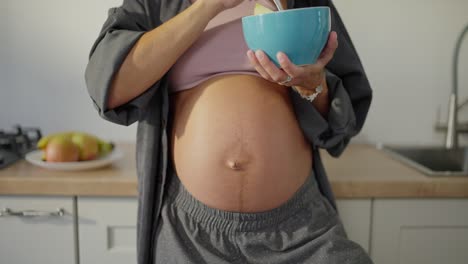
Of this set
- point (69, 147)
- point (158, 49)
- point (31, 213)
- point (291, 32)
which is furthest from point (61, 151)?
point (291, 32)

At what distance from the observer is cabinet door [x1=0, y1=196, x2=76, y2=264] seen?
0.96 m

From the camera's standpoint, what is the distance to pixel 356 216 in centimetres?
97

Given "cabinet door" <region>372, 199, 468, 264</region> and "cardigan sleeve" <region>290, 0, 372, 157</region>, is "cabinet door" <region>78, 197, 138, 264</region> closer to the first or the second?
"cardigan sleeve" <region>290, 0, 372, 157</region>

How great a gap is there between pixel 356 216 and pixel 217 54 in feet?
1.49

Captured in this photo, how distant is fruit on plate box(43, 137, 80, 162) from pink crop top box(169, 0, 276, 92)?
36 cm

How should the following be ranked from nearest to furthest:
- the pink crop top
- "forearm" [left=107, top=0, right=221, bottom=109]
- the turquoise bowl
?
the turquoise bowl
"forearm" [left=107, top=0, right=221, bottom=109]
the pink crop top

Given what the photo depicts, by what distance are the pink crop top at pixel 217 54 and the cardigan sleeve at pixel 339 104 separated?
125mm

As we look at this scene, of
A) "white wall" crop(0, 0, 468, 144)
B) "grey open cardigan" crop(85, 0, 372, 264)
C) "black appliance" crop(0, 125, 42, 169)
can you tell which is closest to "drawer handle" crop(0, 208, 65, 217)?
"black appliance" crop(0, 125, 42, 169)

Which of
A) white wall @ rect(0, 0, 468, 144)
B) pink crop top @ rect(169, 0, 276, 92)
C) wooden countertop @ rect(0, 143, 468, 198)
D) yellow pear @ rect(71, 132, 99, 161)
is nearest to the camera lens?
pink crop top @ rect(169, 0, 276, 92)

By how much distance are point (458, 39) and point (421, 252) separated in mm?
686

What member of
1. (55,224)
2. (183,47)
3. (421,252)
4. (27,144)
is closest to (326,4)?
(183,47)

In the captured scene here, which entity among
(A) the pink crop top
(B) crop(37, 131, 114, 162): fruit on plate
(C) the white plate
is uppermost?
(A) the pink crop top

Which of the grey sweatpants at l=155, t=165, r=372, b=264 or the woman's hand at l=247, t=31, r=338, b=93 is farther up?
the woman's hand at l=247, t=31, r=338, b=93

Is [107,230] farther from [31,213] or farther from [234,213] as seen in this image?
[234,213]
